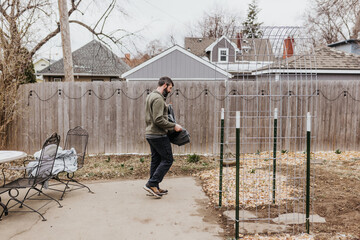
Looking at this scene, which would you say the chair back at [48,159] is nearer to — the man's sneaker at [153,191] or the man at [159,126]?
the man at [159,126]

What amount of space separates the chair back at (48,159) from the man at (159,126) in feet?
4.32

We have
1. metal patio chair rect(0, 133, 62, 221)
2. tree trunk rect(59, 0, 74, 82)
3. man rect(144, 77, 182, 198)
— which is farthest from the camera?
tree trunk rect(59, 0, 74, 82)

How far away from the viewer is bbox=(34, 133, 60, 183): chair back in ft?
14.0

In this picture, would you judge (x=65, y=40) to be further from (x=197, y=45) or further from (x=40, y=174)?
(x=197, y=45)

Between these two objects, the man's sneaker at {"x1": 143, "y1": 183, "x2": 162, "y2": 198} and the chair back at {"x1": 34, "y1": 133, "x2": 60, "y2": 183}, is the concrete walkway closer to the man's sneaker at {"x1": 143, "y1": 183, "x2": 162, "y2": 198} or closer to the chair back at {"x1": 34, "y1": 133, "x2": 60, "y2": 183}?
the man's sneaker at {"x1": 143, "y1": 183, "x2": 162, "y2": 198}

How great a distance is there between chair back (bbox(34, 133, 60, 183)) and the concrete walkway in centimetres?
47

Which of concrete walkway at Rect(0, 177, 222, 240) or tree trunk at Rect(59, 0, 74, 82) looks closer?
concrete walkway at Rect(0, 177, 222, 240)

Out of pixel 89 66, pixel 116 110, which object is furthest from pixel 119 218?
pixel 89 66

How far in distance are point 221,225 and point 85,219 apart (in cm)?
173

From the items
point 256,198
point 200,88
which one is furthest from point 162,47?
point 256,198

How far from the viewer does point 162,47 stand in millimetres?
40312

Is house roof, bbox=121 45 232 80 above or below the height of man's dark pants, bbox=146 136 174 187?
above

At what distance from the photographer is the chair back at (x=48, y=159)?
14.0 ft

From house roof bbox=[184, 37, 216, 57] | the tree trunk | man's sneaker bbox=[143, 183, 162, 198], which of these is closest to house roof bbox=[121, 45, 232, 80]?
the tree trunk
